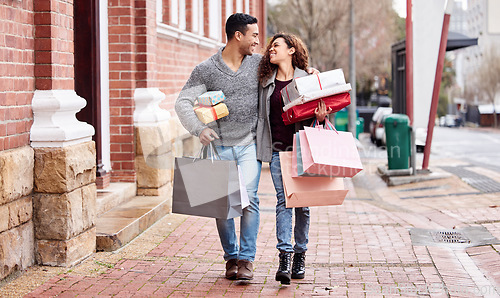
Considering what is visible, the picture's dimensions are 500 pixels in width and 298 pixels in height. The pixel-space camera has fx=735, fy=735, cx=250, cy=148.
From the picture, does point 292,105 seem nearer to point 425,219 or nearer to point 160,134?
point 160,134

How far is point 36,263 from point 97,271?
48 cm

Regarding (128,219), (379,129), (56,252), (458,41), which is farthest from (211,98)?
(379,129)

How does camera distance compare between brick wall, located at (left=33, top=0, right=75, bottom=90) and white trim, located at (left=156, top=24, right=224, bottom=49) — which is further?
white trim, located at (left=156, top=24, right=224, bottom=49)

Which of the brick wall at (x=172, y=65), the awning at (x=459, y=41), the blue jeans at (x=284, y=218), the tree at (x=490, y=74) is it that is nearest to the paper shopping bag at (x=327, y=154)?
the blue jeans at (x=284, y=218)

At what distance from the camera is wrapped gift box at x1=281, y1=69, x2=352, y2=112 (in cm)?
493

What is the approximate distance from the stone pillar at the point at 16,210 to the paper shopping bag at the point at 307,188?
1879mm

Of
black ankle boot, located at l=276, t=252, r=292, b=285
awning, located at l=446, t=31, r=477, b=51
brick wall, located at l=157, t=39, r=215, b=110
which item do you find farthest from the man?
awning, located at l=446, t=31, r=477, b=51

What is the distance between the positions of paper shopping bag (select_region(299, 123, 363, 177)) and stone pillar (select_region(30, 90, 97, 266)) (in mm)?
1864

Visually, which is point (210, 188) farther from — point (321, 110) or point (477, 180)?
point (477, 180)

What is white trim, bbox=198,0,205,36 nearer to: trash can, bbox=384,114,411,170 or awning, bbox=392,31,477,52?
trash can, bbox=384,114,411,170

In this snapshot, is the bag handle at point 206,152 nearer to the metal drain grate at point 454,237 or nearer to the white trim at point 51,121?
the white trim at point 51,121

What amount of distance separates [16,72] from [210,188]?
5.54 feet

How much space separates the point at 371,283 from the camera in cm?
532

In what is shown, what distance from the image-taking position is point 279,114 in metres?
5.23
